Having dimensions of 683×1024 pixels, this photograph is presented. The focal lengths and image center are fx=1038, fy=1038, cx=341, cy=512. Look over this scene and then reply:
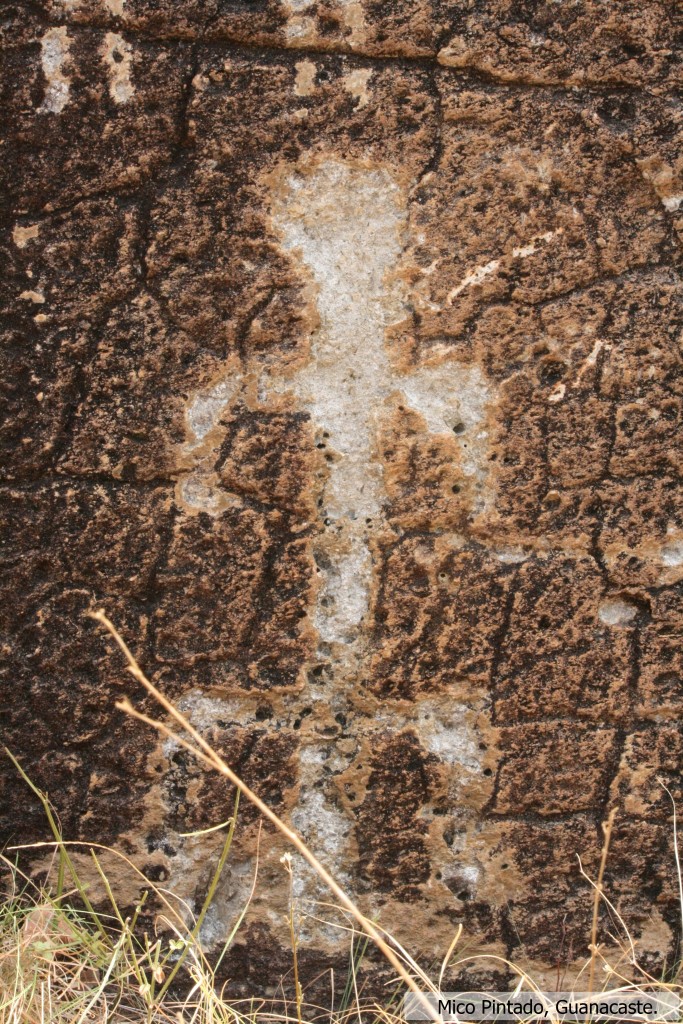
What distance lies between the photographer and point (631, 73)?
1406 millimetres

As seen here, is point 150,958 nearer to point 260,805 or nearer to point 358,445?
point 260,805

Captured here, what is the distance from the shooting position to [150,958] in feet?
4.59

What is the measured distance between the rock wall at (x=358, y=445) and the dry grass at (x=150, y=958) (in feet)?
0.12

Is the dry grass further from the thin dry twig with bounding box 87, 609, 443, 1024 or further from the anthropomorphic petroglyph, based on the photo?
the anthropomorphic petroglyph

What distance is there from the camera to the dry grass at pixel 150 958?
1.40 metres

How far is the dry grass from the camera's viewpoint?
4.58 feet

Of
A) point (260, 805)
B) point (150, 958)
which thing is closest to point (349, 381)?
point (260, 805)

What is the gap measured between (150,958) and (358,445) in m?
0.76

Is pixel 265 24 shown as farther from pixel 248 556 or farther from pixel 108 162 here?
pixel 248 556

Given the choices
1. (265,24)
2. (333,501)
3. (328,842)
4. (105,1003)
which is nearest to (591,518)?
(333,501)

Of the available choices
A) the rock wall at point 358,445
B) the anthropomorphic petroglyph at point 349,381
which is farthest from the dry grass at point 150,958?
the anthropomorphic petroglyph at point 349,381

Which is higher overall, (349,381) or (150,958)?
(349,381)

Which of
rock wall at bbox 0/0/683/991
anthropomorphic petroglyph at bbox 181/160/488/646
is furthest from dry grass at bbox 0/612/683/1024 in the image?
anthropomorphic petroglyph at bbox 181/160/488/646

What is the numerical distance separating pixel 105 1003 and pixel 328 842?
14.4 inches
